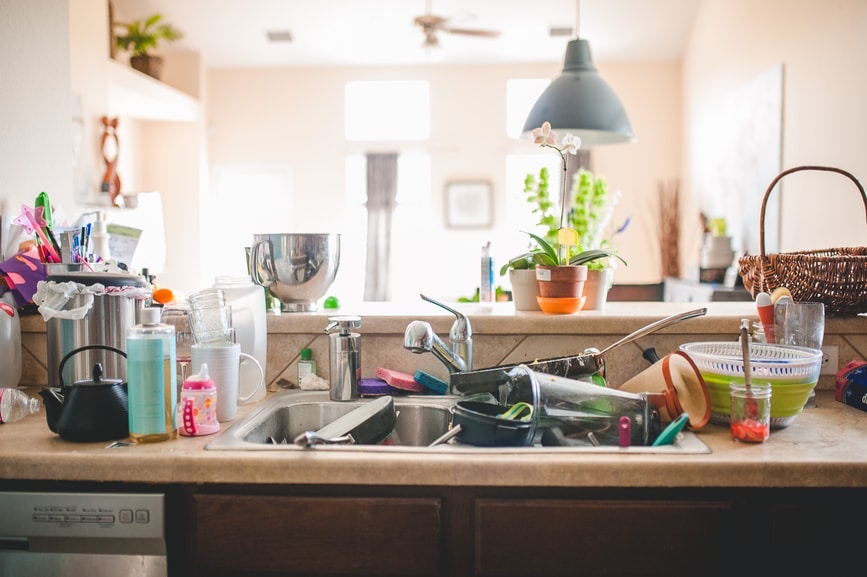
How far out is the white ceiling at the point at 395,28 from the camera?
20.5ft

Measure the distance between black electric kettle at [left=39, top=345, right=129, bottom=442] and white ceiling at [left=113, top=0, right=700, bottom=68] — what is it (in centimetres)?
517

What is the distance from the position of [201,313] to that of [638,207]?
6115 mm

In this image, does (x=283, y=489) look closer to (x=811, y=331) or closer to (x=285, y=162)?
(x=811, y=331)

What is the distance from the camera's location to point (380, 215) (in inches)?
286

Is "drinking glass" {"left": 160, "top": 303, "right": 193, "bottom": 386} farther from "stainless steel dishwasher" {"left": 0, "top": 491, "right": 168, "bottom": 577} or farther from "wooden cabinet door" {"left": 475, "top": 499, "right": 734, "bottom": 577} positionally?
"wooden cabinet door" {"left": 475, "top": 499, "right": 734, "bottom": 577}

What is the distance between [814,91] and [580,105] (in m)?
1.61

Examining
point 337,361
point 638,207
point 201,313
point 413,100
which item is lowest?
point 337,361

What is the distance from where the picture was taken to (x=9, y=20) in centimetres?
178

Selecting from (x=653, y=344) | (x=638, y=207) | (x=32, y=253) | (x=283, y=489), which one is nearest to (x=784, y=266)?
(x=653, y=344)

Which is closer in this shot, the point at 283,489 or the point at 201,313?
the point at 283,489

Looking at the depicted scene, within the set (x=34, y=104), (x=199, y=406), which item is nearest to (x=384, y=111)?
(x=34, y=104)

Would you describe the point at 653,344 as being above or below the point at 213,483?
above

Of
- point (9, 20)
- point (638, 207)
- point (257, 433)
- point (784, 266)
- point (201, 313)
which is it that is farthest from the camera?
point (638, 207)

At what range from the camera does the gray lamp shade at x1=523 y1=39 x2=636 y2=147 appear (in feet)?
11.1
